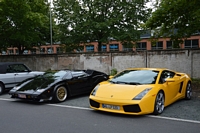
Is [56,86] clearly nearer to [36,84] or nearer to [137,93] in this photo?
[36,84]

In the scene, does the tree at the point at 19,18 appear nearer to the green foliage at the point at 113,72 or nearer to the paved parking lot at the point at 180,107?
the green foliage at the point at 113,72

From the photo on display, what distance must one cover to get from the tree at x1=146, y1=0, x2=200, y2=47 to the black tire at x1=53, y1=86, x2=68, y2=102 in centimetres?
640

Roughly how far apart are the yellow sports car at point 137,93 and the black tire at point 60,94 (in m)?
1.83

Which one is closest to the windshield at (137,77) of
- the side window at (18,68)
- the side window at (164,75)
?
the side window at (164,75)

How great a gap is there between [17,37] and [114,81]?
15.4m

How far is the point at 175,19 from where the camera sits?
38.3 feet

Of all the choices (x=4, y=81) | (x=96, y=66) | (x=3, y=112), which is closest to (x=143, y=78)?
(x=3, y=112)

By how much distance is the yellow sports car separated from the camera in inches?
225

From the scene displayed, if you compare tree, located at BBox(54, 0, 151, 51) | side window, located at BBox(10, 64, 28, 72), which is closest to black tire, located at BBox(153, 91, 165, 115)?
side window, located at BBox(10, 64, 28, 72)

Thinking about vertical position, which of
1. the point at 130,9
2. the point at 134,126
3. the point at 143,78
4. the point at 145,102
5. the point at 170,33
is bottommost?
the point at 134,126

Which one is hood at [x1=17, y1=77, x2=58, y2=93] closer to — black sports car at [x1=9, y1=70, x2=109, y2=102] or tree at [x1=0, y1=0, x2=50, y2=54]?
black sports car at [x1=9, y1=70, x2=109, y2=102]

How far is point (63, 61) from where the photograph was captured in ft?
62.4

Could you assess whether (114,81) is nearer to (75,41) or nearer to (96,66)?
(96,66)

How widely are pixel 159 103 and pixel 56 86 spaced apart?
3614 millimetres
